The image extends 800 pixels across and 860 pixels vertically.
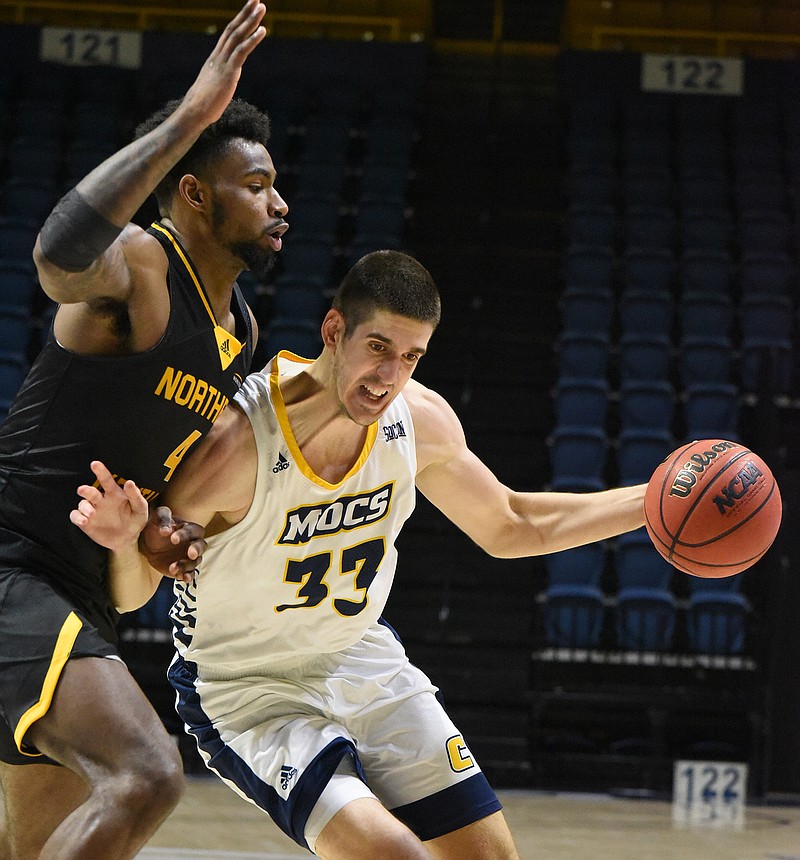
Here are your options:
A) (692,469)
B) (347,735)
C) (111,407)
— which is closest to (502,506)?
(692,469)

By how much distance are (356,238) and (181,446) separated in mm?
7243

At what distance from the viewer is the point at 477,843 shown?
8.95 ft

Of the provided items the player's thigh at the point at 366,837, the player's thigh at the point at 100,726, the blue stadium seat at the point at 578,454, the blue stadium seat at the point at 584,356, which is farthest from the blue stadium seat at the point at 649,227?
the player's thigh at the point at 100,726

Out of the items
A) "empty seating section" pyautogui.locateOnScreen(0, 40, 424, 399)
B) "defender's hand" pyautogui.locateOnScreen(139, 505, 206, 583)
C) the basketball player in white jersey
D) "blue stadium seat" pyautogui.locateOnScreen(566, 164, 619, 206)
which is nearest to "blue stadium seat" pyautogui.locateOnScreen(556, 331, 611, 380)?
"empty seating section" pyautogui.locateOnScreen(0, 40, 424, 399)

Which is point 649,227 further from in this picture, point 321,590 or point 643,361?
point 321,590

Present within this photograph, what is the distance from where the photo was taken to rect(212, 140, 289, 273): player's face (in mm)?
2729

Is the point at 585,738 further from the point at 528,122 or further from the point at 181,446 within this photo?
the point at 528,122

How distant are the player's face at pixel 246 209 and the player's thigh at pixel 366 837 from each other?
1270 mm

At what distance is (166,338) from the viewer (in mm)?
2514

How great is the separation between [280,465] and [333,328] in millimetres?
360

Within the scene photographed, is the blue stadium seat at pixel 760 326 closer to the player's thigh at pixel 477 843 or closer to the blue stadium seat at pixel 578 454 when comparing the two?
the blue stadium seat at pixel 578 454

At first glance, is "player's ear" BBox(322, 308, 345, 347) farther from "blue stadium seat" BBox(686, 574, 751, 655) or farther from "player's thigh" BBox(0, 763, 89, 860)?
"blue stadium seat" BBox(686, 574, 751, 655)

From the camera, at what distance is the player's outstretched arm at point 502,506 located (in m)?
3.11

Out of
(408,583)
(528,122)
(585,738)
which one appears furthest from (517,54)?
(585,738)
